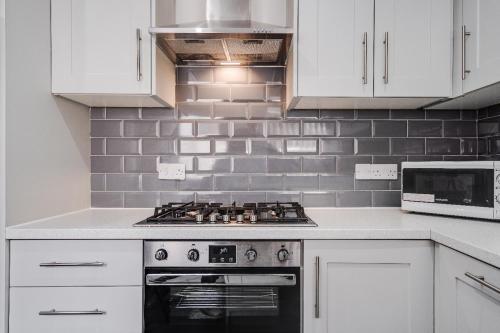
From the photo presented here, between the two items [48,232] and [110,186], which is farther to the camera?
[110,186]

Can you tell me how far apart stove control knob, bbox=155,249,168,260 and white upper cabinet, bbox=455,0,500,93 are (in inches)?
56.0

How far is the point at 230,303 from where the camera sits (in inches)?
53.9

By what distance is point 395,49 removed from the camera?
1.59 metres

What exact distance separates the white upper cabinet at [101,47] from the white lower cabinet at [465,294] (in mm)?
1403

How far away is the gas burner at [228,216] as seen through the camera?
1.43 meters

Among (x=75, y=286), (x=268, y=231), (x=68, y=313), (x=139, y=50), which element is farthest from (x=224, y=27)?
(x=68, y=313)

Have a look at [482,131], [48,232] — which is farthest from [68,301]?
[482,131]

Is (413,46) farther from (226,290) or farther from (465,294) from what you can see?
(226,290)

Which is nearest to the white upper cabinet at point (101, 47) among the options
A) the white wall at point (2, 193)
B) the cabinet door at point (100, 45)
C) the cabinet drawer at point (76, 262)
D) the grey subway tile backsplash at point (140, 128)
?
the cabinet door at point (100, 45)

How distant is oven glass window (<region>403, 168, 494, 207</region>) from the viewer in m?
1.46

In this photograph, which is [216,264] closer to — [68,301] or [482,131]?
[68,301]

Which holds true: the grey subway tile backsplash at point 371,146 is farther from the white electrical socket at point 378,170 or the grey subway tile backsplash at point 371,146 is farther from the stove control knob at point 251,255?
the stove control knob at point 251,255

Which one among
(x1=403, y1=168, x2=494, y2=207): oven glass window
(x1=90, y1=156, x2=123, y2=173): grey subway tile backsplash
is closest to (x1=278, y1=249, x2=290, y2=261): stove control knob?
(x1=403, y1=168, x2=494, y2=207): oven glass window

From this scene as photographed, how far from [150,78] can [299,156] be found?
2.92 ft
